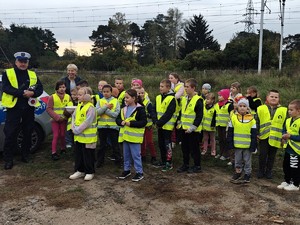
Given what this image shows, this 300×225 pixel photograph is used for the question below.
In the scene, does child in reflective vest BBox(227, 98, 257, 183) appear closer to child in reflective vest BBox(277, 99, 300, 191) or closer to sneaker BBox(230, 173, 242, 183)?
sneaker BBox(230, 173, 242, 183)

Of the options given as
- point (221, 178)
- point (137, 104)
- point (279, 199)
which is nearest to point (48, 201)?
point (137, 104)

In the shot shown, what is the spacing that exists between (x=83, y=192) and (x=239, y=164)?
8.61 ft

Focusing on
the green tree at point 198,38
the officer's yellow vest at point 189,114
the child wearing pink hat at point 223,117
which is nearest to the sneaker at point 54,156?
the officer's yellow vest at point 189,114

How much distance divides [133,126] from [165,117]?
0.75 metres

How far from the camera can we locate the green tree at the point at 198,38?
54803mm

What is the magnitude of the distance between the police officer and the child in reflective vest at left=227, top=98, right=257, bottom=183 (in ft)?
12.2

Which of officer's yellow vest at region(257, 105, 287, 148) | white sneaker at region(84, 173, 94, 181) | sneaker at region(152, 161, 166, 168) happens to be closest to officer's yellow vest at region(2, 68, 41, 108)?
white sneaker at region(84, 173, 94, 181)

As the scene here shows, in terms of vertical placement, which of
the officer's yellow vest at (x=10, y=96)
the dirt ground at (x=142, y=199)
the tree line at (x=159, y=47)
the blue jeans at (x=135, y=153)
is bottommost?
the dirt ground at (x=142, y=199)

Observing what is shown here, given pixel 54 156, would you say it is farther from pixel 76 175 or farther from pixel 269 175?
pixel 269 175

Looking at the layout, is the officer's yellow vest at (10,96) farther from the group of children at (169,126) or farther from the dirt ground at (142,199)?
the dirt ground at (142,199)

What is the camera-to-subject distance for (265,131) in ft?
19.4

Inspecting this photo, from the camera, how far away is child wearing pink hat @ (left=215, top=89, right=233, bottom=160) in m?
6.98

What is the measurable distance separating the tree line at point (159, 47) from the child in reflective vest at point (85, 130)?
28118 mm

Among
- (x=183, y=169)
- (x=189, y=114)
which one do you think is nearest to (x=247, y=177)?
(x=183, y=169)
